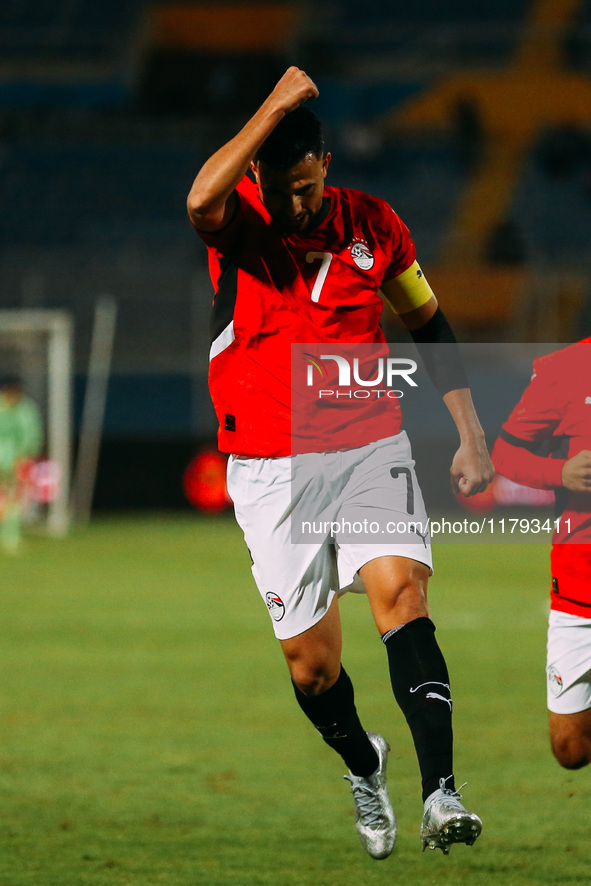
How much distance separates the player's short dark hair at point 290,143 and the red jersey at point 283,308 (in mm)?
213

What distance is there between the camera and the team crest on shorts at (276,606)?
4.28 metres

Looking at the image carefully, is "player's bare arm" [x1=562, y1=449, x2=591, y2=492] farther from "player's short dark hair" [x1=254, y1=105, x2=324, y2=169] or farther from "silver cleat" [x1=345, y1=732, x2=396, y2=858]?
"player's short dark hair" [x1=254, y1=105, x2=324, y2=169]

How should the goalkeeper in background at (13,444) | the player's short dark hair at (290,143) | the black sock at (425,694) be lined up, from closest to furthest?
the black sock at (425,694) → the player's short dark hair at (290,143) → the goalkeeper in background at (13,444)

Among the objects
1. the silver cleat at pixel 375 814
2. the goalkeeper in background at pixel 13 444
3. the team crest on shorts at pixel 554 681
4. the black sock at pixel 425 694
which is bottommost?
the goalkeeper in background at pixel 13 444

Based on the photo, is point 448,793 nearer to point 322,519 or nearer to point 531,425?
point 322,519

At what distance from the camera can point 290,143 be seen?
3.94 meters

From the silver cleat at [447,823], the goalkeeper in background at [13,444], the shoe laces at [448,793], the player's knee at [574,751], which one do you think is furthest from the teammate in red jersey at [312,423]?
the goalkeeper in background at [13,444]

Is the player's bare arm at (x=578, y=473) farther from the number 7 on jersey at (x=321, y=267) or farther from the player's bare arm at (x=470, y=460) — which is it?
the number 7 on jersey at (x=321, y=267)

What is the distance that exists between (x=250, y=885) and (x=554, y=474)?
5.73 ft

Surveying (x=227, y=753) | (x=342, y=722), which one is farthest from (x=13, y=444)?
(x=342, y=722)

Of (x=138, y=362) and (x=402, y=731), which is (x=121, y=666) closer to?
(x=402, y=731)

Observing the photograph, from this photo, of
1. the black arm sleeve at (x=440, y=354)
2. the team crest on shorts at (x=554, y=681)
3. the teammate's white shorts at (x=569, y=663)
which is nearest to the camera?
the black arm sleeve at (x=440, y=354)

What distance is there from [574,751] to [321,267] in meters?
2.11

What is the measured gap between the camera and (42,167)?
1083 inches
